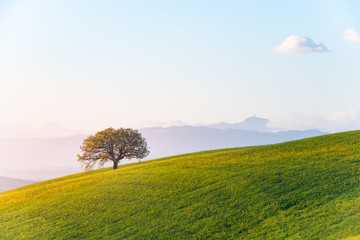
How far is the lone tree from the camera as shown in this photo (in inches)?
2498

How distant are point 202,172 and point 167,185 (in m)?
5.09

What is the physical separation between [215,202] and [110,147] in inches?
1301

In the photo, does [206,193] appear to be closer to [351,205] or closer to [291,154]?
[351,205]

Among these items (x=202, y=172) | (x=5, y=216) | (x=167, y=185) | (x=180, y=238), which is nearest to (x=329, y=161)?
(x=202, y=172)

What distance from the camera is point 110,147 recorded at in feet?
209

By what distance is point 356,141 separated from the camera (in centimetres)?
4841

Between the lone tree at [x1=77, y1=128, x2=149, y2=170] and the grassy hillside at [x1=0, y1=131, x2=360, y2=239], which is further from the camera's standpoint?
the lone tree at [x1=77, y1=128, x2=149, y2=170]

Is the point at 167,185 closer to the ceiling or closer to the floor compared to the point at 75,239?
closer to the ceiling

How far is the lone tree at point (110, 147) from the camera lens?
6344 centimetres

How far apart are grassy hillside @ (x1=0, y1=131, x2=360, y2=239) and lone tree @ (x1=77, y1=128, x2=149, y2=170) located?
45.3 feet

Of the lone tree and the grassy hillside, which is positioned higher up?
the lone tree

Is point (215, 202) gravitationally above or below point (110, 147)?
below

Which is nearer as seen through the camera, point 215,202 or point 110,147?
point 215,202

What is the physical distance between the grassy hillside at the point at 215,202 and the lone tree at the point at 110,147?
1382 centimetres
